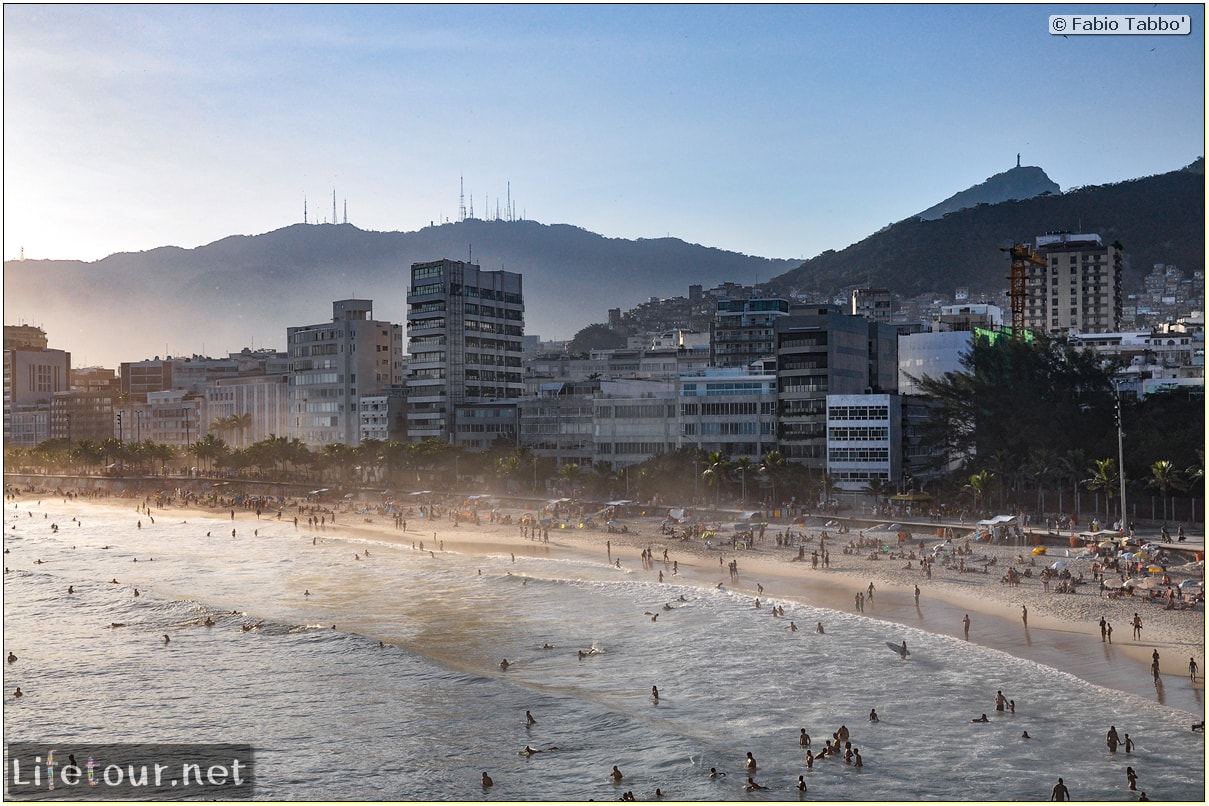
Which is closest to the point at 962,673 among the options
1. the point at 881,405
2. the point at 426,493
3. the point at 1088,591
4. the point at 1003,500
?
the point at 1088,591

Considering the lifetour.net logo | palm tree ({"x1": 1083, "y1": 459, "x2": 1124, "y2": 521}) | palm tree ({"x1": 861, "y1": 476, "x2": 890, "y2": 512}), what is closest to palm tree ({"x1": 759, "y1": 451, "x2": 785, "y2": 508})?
palm tree ({"x1": 861, "y1": 476, "x2": 890, "y2": 512})

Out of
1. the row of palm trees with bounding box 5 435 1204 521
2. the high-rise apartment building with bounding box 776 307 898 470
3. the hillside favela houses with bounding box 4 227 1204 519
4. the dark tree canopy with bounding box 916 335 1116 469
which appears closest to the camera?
the row of palm trees with bounding box 5 435 1204 521

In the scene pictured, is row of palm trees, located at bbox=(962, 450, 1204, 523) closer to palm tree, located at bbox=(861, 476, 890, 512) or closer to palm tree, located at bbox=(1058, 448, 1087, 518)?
palm tree, located at bbox=(1058, 448, 1087, 518)

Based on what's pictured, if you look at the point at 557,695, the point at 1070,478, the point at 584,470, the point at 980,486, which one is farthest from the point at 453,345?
the point at 557,695

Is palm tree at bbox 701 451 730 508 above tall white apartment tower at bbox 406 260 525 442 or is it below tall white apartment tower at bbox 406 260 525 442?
below

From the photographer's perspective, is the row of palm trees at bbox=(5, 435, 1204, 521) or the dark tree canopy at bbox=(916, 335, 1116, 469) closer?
the row of palm trees at bbox=(5, 435, 1204, 521)

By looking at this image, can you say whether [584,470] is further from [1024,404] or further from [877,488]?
[1024,404]

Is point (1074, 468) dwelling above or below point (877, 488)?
above

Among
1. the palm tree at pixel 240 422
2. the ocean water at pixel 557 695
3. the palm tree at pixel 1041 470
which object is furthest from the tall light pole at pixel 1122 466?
the palm tree at pixel 240 422
